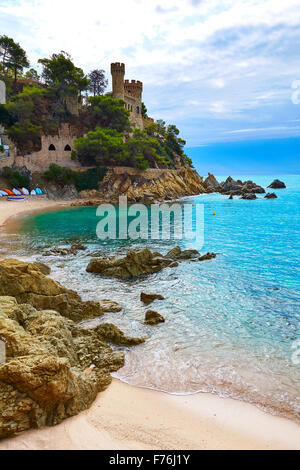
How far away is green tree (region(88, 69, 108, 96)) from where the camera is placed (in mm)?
72312

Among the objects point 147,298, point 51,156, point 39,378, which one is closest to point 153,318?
point 147,298

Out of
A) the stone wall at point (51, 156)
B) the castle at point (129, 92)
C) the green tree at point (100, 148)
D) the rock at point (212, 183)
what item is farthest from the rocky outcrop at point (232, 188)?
the stone wall at point (51, 156)

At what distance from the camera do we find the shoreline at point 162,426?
500 cm

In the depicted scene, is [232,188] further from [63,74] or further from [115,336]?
[115,336]

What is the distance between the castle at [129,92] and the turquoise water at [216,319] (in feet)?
183

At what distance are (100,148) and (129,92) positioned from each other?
28.9 m

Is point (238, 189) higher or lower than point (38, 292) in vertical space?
higher

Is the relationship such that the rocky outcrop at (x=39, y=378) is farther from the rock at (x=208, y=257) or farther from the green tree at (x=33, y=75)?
the green tree at (x=33, y=75)

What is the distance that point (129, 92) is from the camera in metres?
74.3

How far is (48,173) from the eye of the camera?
169 ft

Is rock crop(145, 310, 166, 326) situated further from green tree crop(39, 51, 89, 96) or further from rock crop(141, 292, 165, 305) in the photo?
green tree crop(39, 51, 89, 96)
